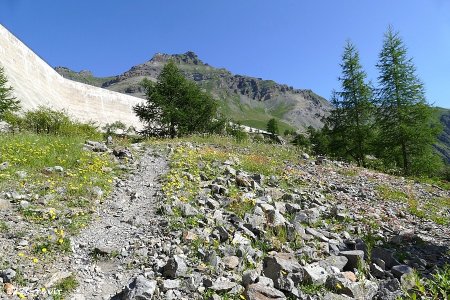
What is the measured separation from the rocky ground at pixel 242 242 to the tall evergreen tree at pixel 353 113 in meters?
19.0

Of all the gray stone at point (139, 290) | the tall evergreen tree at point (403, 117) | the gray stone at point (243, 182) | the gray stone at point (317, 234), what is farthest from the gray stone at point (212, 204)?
the tall evergreen tree at point (403, 117)

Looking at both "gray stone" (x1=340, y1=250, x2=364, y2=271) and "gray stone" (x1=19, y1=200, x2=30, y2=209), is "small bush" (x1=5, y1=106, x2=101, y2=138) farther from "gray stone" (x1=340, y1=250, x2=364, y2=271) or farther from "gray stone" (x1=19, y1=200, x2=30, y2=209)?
"gray stone" (x1=340, y1=250, x2=364, y2=271)

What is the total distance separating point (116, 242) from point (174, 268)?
1.95m

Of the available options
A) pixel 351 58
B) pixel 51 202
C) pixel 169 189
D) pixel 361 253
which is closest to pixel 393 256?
pixel 361 253

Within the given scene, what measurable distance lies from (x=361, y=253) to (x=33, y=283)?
5935 millimetres

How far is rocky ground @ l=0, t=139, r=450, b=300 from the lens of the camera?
5469mm

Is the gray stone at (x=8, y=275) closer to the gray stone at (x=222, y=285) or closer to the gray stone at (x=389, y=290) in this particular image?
the gray stone at (x=222, y=285)

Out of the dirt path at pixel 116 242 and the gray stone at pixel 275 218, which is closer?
the dirt path at pixel 116 242

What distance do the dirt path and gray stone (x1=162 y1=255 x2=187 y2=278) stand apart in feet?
1.75

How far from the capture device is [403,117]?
86.1 ft

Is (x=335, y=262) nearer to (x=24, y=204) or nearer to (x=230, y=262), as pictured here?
(x=230, y=262)

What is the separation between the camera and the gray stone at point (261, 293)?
5082mm

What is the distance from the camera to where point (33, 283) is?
5422 millimetres

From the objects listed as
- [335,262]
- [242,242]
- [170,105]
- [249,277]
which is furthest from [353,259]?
[170,105]
